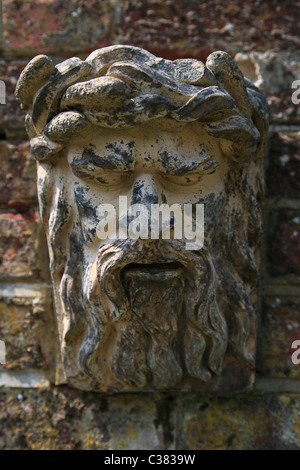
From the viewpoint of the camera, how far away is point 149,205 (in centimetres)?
90

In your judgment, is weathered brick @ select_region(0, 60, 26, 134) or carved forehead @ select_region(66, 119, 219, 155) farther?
weathered brick @ select_region(0, 60, 26, 134)

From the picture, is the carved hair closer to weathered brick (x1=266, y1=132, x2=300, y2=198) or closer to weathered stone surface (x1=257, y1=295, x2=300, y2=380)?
weathered brick (x1=266, y1=132, x2=300, y2=198)

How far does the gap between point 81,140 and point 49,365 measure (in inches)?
20.6

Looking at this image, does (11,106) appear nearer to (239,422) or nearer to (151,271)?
(151,271)

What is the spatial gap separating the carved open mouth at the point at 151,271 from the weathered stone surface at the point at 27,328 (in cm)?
31

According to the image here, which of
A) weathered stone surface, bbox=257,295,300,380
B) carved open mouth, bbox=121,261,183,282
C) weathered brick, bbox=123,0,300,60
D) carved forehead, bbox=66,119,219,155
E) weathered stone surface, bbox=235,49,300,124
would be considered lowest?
weathered stone surface, bbox=257,295,300,380

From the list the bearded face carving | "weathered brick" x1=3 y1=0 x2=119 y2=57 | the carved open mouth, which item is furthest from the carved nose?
"weathered brick" x1=3 y1=0 x2=119 y2=57

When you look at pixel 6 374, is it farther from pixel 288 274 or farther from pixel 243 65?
pixel 243 65

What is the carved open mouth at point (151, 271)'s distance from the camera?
0.92 m

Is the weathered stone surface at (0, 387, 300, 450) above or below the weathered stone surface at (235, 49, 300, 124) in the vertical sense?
below

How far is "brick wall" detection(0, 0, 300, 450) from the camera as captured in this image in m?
1.12

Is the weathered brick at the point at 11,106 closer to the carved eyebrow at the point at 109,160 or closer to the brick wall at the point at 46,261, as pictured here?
the brick wall at the point at 46,261

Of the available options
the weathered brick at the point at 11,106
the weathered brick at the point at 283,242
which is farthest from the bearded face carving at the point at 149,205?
the weathered brick at the point at 11,106

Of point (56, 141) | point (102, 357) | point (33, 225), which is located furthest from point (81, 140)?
point (102, 357)
